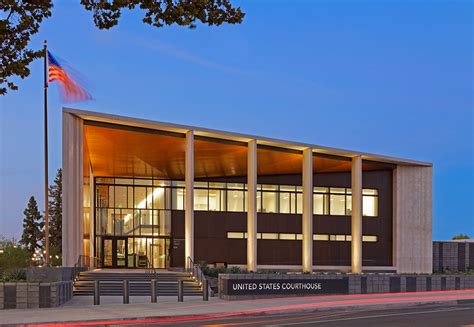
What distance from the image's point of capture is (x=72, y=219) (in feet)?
104

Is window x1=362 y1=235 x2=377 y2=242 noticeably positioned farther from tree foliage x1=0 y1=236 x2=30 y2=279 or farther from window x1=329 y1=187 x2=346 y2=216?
tree foliage x1=0 y1=236 x2=30 y2=279

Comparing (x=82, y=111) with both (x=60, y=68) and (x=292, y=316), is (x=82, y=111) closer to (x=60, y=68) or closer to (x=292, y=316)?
(x=60, y=68)

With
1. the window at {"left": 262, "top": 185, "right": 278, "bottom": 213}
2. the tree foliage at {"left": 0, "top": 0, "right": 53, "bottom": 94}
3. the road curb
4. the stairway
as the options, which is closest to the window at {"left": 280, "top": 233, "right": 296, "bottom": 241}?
the window at {"left": 262, "top": 185, "right": 278, "bottom": 213}

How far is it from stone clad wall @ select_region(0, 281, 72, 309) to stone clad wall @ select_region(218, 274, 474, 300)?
7.29m

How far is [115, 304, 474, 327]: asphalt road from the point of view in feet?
58.0

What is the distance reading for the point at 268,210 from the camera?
1956 inches

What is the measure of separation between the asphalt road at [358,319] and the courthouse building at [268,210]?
20.0 m

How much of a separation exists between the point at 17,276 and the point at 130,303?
4083 mm

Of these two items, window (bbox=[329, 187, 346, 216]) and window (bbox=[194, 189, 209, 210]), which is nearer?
window (bbox=[194, 189, 209, 210])

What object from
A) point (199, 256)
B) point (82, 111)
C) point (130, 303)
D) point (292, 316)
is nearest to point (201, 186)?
point (199, 256)

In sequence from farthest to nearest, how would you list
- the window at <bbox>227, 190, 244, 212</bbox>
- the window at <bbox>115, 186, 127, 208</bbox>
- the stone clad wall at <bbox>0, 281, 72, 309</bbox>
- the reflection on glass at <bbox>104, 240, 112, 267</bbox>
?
the window at <bbox>227, 190, 244, 212</bbox> → the window at <bbox>115, 186, 127, 208</bbox> → the reflection on glass at <bbox>104, 240, 112, 267</bbox> → the stone clad wall at <bbox>0, 281, 72, 309</bbox>

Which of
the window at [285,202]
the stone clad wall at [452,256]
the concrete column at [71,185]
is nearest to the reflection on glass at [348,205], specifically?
the window at [285,202]

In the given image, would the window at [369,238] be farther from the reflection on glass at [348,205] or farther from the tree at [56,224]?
the tree at [56,224]

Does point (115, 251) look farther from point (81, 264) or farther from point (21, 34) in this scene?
point (21, 34)
